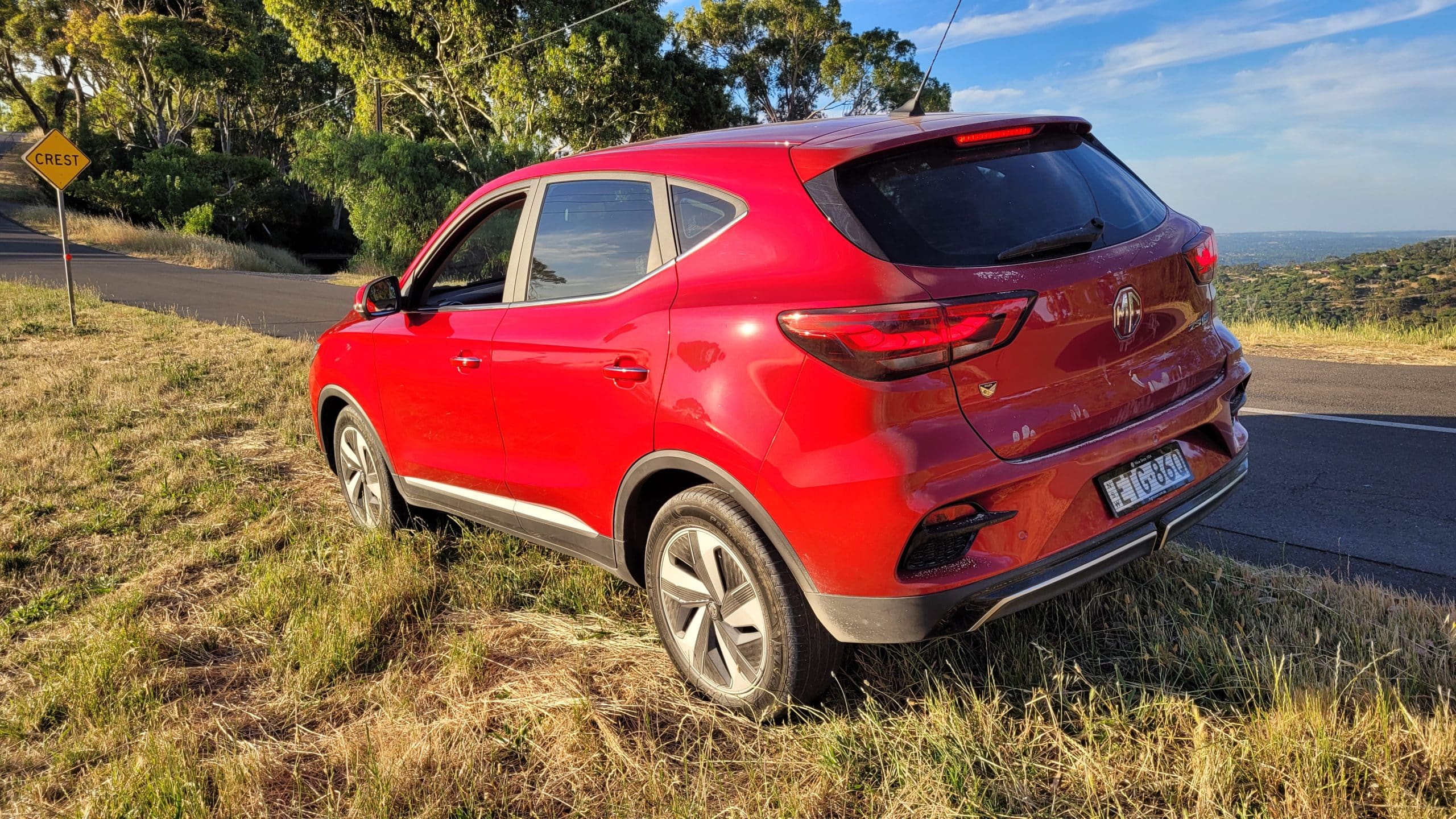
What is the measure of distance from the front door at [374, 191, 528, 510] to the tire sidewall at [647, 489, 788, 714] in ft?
3.13

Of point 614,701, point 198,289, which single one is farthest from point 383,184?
point 614,701

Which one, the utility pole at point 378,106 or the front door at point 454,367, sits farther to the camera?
the utility pole at point 378,106

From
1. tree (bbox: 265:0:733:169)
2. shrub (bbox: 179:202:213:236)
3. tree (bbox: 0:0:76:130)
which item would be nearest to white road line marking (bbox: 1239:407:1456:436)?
tree (bbox: 265:0:733:169)

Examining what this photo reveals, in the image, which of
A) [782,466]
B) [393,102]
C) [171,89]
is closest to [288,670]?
[782,466]

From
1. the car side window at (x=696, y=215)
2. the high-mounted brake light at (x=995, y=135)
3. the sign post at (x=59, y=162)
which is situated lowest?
the car side window at (x=696, y=215)

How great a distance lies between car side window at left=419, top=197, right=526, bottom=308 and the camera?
3998 millimetres

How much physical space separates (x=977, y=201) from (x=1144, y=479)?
94 cm

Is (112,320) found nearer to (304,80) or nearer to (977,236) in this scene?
(977,236)

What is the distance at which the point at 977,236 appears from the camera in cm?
260

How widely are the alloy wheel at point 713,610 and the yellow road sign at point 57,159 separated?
14858 millimetres

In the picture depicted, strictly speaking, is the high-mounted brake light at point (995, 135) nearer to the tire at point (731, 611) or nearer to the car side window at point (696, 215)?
the car side window at point (696, 215)

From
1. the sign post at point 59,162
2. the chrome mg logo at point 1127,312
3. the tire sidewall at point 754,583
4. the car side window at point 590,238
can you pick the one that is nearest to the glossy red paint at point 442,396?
the car side window at point 590,238

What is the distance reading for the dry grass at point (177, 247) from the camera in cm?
2952

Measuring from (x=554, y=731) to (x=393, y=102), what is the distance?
36352mm
